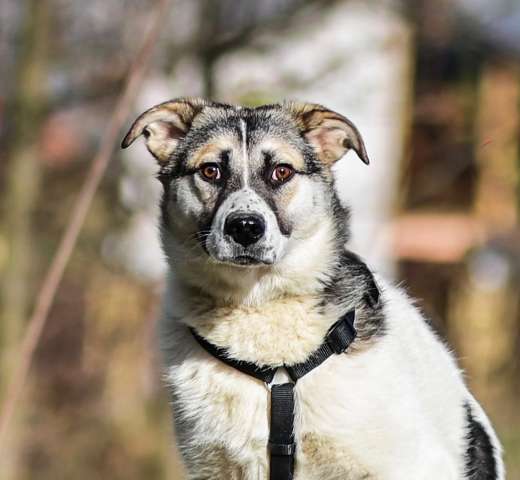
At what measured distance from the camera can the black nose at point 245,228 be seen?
3.86m

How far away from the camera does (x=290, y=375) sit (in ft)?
13.0

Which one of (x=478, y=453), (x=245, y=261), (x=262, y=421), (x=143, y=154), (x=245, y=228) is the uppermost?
(x=143, y=154)

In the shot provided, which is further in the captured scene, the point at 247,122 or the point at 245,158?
the point at 247,122

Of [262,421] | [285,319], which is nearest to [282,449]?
[262,421]

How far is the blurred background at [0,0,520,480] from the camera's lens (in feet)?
31.9

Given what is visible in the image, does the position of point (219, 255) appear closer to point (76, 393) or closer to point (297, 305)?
point (297, 305)

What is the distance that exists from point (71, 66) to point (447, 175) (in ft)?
13.5

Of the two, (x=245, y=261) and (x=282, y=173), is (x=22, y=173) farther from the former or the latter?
(x=245, y=261)

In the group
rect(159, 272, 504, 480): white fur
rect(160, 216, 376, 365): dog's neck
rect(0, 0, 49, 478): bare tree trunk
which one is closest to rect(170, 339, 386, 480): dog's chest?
rect(159, 272, 504, 480): white fur

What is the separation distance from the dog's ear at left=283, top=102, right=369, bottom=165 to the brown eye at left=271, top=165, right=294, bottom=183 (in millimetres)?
244

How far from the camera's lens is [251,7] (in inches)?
389

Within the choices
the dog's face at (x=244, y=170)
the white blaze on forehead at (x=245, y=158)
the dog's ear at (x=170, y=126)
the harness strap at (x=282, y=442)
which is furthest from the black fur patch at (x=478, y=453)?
the dog's ear at (x=170, y=126)

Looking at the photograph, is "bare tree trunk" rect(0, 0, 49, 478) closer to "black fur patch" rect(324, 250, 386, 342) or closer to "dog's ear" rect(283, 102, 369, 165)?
"dog's ear" rect(283, 102, 369, 165)

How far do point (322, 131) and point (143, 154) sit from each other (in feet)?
23.9
